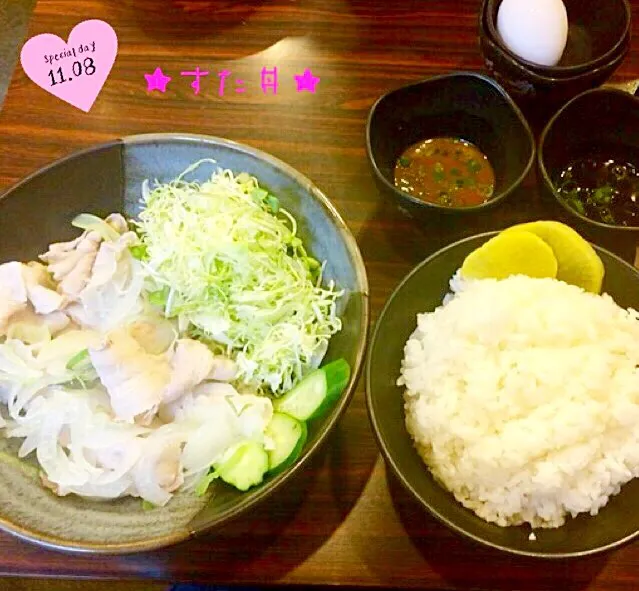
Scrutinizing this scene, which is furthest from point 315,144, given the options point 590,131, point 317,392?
point 317,392

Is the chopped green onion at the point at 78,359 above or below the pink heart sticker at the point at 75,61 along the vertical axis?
below

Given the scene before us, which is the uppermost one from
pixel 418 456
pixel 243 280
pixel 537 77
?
pixel 537 77

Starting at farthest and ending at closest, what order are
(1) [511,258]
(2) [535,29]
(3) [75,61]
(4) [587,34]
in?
(3) [75,61] < (4) [587,34] < (2) [535,29] < (1) [511,258]

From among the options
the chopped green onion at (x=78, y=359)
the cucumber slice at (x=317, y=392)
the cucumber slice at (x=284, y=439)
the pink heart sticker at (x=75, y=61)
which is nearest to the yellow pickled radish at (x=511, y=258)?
the cucumber slice at (x=317, y=392)

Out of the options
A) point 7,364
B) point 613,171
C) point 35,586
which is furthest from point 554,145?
point 35,586

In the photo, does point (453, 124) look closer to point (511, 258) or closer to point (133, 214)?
point (511, 258)

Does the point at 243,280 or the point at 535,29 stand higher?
the point at 535,29

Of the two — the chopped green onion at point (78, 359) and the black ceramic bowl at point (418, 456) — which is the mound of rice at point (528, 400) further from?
the chopped green onion at point (78, 359)
